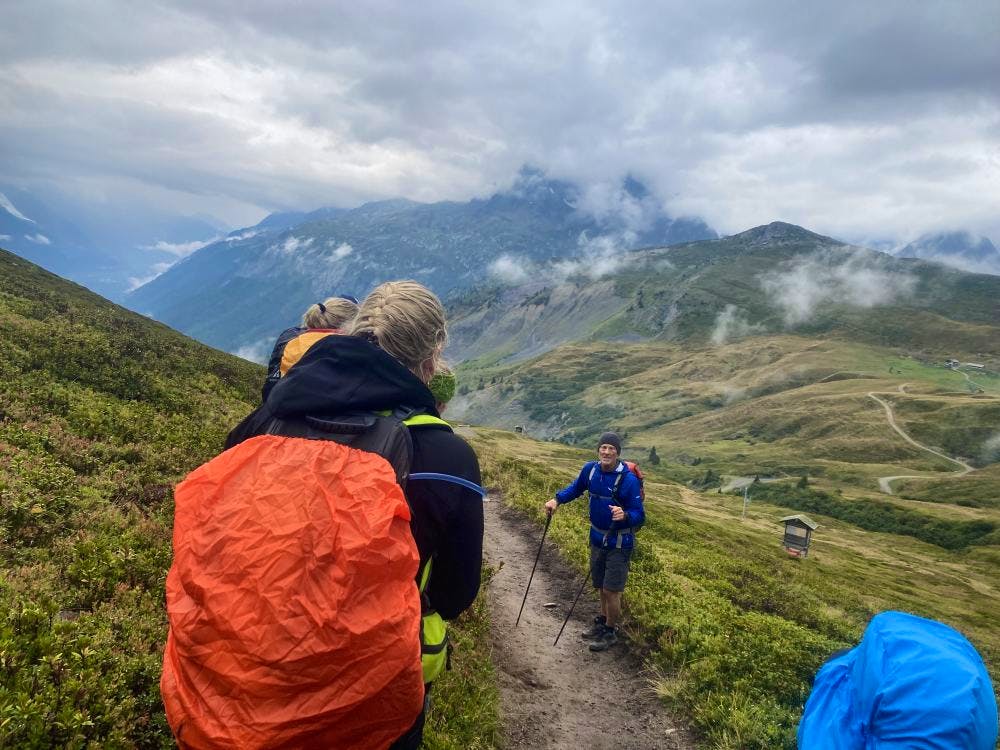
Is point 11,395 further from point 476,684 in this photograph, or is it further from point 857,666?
point 857,666

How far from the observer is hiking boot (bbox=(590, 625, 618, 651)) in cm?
1055

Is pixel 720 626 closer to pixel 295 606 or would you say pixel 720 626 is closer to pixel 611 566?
pixel 611 566

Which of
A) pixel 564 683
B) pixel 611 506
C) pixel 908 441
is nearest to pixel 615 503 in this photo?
pixel 611 506

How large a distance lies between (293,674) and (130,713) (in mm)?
3298

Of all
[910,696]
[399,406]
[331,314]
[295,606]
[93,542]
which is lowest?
[93,542]

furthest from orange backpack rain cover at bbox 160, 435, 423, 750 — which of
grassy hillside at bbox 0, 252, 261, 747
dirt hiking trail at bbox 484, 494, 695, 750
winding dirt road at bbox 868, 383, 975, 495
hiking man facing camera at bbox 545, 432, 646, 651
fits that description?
winding dirt road at bbox 868, 383, 975, 495

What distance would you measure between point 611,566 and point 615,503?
117 centimetres

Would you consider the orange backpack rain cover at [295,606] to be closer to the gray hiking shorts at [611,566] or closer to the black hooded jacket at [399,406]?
the black hooded jacket at [399,406]

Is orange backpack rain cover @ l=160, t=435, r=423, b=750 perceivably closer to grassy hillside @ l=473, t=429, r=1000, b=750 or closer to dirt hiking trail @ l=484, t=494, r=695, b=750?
dirt hiking trail @ l=484, t=494, r=695, b=750

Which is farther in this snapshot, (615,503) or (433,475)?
(615,503)

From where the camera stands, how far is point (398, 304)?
3869mm

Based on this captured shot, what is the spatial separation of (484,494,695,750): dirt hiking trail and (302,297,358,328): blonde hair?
19.0ft

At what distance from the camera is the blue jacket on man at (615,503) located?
9.81 metres

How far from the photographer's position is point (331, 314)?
682cm
